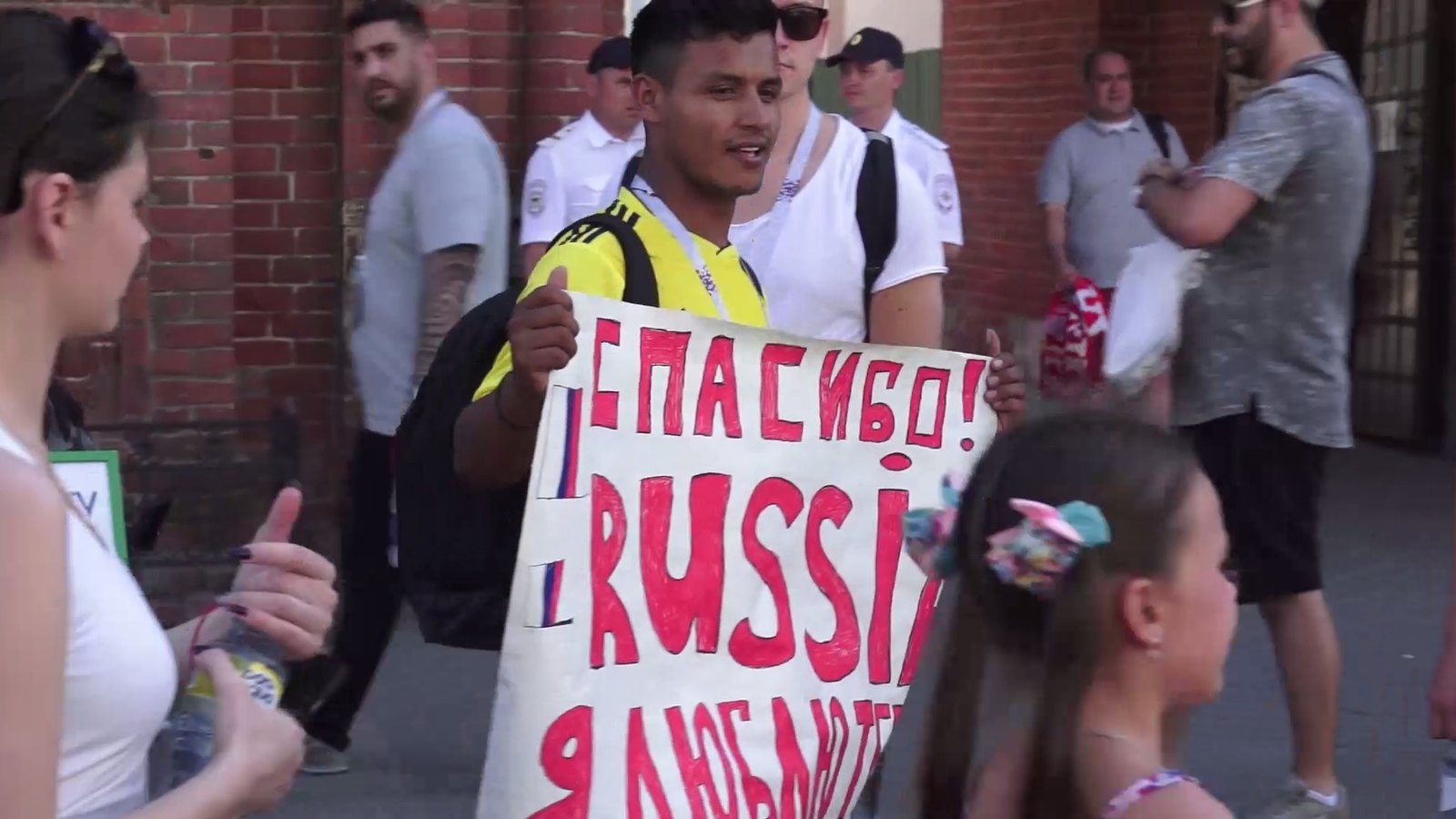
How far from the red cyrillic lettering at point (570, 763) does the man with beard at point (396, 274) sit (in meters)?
2.59

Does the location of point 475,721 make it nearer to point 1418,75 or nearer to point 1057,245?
point 1057,245

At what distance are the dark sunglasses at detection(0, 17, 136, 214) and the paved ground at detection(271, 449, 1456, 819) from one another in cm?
354

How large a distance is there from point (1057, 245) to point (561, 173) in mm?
3893

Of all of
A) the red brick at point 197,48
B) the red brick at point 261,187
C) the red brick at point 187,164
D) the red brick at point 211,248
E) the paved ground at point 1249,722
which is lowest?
the paved ground at point 1249,722

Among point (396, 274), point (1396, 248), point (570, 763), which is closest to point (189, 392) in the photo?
point (396, 274)

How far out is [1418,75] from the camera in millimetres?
11852

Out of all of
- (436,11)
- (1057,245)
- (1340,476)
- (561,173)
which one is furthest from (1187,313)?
(1340,476)

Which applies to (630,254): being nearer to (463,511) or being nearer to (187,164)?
(463,511)

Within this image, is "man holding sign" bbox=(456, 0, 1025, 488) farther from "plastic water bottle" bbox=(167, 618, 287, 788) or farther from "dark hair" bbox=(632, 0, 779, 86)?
"plastic water bottle" bbox=(167, 618, 287, 788)

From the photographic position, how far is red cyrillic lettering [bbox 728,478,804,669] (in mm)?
3357

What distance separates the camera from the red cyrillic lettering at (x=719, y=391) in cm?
335

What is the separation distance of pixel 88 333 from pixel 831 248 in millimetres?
2346

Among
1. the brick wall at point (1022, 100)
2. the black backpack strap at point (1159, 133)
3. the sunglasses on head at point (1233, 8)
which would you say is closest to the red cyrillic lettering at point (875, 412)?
the sunglasses on head at point (1233, 8)

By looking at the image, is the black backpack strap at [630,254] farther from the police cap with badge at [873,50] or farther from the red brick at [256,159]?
the police cap with badge at [873,50]
